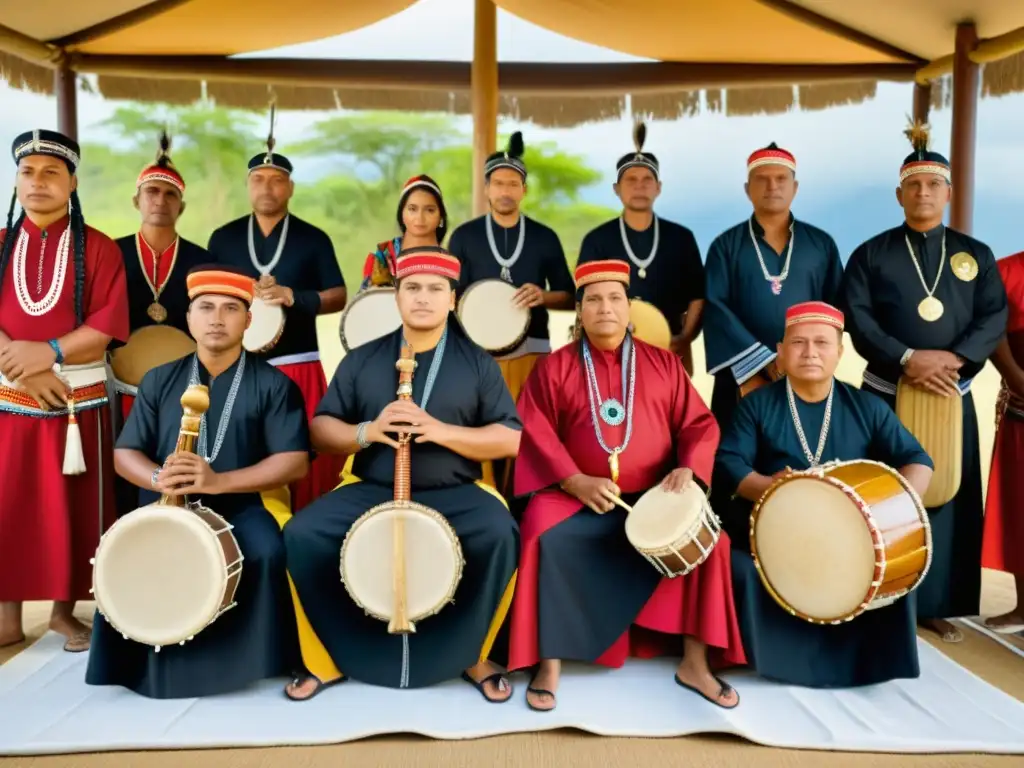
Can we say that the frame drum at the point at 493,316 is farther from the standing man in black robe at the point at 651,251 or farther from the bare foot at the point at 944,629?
the bare foot at the point at 944,629

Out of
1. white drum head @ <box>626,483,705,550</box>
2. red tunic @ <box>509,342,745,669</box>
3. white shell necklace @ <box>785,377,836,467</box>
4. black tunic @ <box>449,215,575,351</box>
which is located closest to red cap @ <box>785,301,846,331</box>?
white shell necklace @ <box>785,377,836,467</box>

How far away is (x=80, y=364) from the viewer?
365cm

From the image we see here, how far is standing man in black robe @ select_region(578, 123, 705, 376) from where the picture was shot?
4512 mm

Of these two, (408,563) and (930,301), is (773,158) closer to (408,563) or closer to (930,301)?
(930,301)

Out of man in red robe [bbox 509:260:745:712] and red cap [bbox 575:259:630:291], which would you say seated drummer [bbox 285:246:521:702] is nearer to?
man in red robe [bbox 509:260:745:712]

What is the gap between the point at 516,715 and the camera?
2924mm

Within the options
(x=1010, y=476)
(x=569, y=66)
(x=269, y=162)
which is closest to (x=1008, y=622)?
(x=1010, y=476)

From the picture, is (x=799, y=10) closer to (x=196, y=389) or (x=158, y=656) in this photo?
(x=196, y=389)

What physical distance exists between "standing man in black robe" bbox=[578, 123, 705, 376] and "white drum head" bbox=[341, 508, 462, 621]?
2.00 meters

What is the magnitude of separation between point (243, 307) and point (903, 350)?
2787 mm

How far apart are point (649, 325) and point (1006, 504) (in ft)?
5.92

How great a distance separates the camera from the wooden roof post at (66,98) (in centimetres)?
545

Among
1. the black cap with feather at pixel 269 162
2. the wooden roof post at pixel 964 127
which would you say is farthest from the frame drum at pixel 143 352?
the wooden roof post at pixel 964 127

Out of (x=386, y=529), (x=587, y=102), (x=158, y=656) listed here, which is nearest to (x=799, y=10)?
(x=587, y=102)
